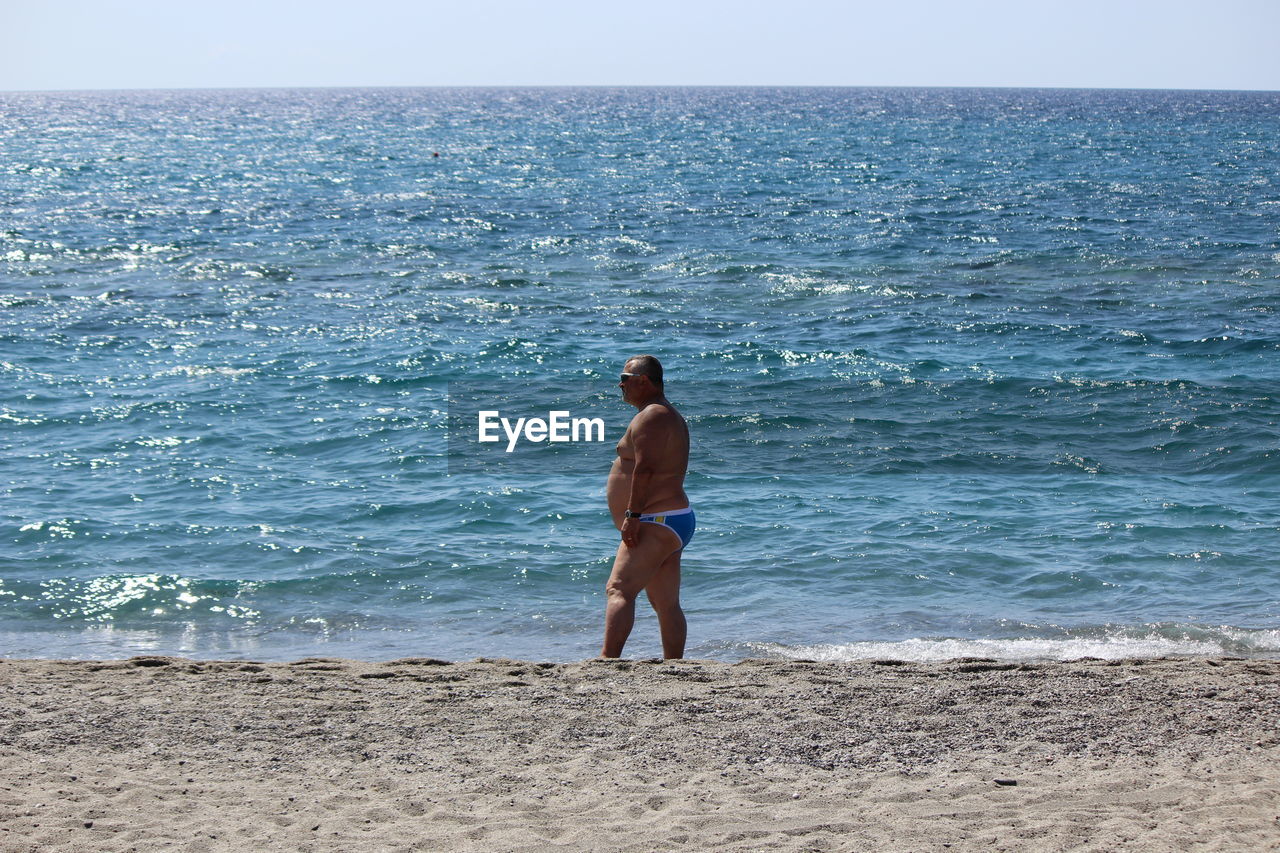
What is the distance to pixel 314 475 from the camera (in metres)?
12.3

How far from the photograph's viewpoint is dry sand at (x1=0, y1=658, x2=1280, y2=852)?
4590 mm

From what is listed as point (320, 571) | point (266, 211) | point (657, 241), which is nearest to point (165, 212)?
point (266, 211)

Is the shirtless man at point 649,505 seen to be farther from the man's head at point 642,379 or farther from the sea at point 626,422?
the sea at point 626,422

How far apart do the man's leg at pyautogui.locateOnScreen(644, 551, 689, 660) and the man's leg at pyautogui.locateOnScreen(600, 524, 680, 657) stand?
0.09 m

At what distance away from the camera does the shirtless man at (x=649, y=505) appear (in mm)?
6559

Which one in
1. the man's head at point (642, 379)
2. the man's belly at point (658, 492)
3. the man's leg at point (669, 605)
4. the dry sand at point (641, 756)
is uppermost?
the man's head at point (642, 379)

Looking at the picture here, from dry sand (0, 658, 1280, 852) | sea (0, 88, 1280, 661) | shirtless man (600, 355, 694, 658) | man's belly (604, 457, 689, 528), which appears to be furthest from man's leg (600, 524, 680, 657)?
sea (0, 88, 1280, 661)

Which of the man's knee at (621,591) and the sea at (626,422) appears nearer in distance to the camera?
the man's knee at (621,591)

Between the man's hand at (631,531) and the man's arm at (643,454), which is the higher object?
the man's arm at (643,454)

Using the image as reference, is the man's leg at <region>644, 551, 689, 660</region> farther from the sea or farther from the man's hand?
the sea

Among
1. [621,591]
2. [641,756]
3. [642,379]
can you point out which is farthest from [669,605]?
[641,756]

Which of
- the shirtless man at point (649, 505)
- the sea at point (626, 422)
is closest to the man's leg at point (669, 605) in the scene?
the shirtless man at point (649, 505)

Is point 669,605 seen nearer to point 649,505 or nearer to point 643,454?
point 649,505

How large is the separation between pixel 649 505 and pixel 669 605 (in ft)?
1.93
